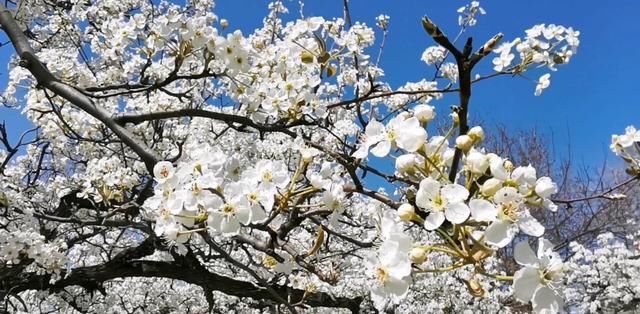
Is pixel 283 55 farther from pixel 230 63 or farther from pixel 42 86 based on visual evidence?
pixel 42 86

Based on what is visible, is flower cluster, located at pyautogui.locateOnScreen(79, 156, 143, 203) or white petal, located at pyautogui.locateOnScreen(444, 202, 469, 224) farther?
flower cluster, located at pyautogui.locateOnScreen(79, 156, 143, 203)

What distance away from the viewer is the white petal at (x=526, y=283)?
1.00 metres

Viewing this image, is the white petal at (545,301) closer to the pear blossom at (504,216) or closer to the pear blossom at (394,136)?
the pear blossom at (504,216)

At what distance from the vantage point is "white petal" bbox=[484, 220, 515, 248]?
98cm

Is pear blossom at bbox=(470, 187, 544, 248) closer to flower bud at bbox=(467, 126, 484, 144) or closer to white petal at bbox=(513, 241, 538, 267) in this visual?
white petal at bbox=(513, 241, 538, 267)

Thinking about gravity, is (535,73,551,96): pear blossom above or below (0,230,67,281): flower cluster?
above

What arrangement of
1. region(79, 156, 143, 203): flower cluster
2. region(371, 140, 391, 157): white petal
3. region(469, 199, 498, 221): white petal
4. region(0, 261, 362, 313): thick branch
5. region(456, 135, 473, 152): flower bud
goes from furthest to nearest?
region(0, 261, 362, 313): thick branch < region(79, 156, 143, 203): flower cluster < region(371, 140, 391, 157): white petal < region(456, 135, 473, 152): flower bud < region(469, 199, 498, 221): white petal

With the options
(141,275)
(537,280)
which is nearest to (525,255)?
(537,280)

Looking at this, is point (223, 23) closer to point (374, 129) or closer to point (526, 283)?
point (374, 129)

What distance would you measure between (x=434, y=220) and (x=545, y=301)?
235 millimetres

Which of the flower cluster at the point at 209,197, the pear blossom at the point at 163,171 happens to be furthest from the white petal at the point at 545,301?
the pear blossom at the point at 163,171

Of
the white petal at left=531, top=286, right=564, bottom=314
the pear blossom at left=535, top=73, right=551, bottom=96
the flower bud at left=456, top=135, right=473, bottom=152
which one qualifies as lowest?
the white petal at left=531, top=286, right=564, bottom=314

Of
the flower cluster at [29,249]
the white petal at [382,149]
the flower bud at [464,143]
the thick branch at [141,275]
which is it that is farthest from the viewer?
the thick branch at [141,275]

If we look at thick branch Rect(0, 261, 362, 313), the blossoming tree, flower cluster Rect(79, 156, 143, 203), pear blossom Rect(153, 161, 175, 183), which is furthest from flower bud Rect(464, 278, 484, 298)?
thick branch Rect(0, 261, 362, 313)
